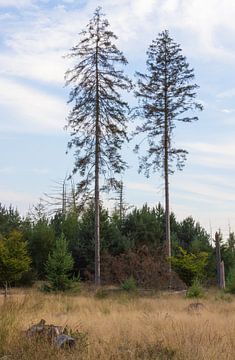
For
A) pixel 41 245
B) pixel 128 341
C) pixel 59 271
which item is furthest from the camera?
pixel 41 245

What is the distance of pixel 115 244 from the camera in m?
35.6

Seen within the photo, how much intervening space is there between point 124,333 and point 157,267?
63.2 feet

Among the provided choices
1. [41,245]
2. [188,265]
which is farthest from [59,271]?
[41,245]

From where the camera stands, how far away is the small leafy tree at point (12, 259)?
27.6 meters

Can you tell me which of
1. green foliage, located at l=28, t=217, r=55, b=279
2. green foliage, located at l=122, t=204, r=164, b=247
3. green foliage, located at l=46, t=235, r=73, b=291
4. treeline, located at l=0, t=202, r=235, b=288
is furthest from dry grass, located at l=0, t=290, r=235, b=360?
green foliage, located at l=122, t=204, r=164, b=247

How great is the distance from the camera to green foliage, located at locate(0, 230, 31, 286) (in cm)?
2764

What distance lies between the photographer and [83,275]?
34344 mm

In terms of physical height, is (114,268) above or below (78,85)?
below

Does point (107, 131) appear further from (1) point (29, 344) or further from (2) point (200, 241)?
(1) point (29, 344)

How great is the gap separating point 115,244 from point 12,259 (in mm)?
9627

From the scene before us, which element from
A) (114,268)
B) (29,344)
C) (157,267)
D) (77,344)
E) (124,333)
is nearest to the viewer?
(29,344)

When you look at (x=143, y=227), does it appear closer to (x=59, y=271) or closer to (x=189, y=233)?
(x=189, y=233)

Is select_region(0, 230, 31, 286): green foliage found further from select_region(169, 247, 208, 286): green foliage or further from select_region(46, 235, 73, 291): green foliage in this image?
select_region(169, 247, 208, 286): green foliage

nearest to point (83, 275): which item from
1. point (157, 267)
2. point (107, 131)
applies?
point (157, 267)
